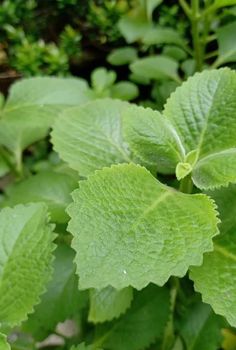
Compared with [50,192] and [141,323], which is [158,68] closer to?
[50,192]

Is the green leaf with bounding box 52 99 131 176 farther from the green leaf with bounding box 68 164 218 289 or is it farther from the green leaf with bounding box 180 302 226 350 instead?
the green leaf with bounding box 180 302 226 350

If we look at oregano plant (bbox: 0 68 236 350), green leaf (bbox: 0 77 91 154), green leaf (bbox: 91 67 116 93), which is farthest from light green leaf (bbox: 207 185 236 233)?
green leaf (bbox: 91 67 116 93)

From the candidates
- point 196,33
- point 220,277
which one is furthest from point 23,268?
point 196,33

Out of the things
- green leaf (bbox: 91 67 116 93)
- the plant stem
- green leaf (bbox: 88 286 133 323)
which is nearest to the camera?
green leaf (bbox: 88 286 133 323)

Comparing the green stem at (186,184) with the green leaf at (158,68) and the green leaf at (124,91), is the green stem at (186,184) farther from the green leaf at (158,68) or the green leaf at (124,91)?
the green leaf at (124,91)

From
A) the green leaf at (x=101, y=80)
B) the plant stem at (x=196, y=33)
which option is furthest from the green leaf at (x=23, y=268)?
the green leaf at (x=101, y=80)
